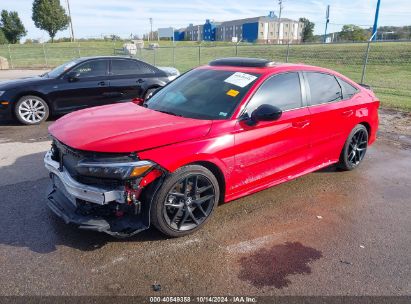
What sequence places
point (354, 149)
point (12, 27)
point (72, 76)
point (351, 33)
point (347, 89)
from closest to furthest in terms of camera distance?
point (347, 89) < point (354, 149) < point (72, 76) < point (12, 27) < point (351, 33)

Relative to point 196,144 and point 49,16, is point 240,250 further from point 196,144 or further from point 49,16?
point 49,16

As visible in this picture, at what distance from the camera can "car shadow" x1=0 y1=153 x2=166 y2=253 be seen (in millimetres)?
3189

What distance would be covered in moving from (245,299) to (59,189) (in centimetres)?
207

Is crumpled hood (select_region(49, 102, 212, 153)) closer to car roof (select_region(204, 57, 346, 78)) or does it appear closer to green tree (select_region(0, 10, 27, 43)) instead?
car roof (select_region(204, 57, 346, 78))

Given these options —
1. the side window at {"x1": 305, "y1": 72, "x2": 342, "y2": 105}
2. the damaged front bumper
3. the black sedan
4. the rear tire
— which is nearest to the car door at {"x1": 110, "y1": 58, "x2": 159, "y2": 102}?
the black sedan

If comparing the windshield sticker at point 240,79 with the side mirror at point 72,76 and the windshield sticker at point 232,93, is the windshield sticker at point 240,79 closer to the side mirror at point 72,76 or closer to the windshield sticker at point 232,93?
the windshield sticker at point 232,93

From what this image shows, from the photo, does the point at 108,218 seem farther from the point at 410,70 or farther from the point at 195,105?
the point at 410,70

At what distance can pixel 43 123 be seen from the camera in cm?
781

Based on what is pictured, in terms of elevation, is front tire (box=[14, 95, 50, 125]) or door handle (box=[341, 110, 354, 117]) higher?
door handle (box=[341, 110, 354, 117])

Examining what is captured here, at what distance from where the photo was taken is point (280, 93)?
4012 millimetres

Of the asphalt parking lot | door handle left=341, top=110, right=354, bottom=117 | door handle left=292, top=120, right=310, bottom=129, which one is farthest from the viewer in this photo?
door handle left=341, top=110, right=354, bottom=117

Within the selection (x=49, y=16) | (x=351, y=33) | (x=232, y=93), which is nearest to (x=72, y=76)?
(x=232, y=93)

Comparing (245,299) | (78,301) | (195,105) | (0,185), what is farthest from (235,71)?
(0,185)

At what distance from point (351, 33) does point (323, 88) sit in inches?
2567
